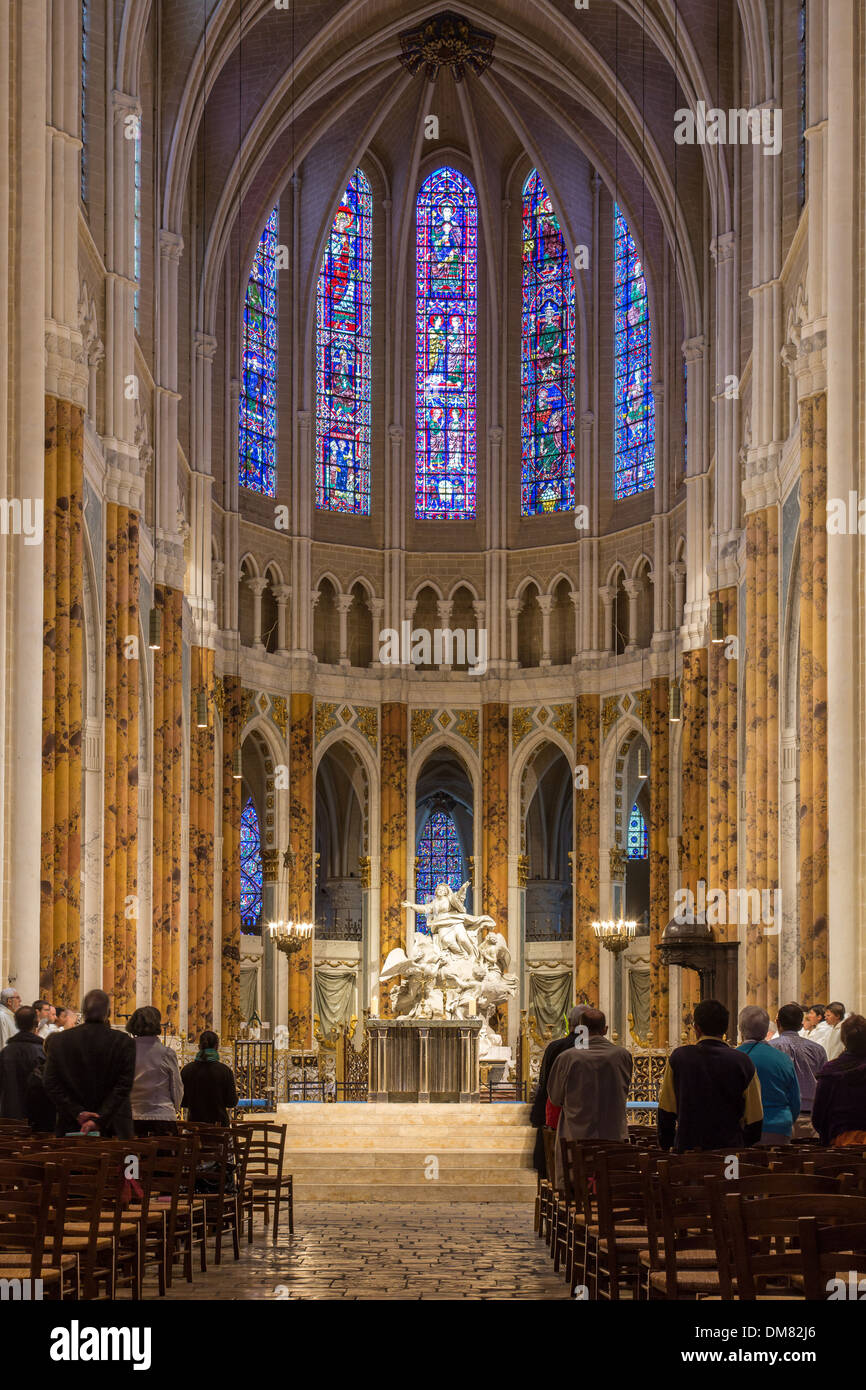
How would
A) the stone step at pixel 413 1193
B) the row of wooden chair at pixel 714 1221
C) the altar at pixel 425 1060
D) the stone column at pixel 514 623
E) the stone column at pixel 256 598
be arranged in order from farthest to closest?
the stone column at pixel 514 623
the stone column at pixel 256 598
the altar at pixel 425 1060
the stone step at pixel 413 1193
the row of wooden chair at pixel 714 1221

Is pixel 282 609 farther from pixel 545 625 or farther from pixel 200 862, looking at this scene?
pixel 200 862

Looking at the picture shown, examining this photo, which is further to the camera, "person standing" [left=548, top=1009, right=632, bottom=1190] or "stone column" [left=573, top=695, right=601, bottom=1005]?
"stone column" [left=573, top=695, right=601, bottom=1005]

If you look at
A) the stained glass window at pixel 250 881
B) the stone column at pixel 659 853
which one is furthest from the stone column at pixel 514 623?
the stained glass window at pixel 250 881

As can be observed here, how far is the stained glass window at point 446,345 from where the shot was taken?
3872 centimetres

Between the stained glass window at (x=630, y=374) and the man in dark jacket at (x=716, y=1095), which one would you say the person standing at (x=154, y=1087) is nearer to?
the man in dark jacket at (x=716, y=1095)

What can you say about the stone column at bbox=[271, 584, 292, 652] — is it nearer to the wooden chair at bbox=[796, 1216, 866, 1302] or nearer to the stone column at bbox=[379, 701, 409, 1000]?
the stone column at bbox=[379, 701, 409, 1000]

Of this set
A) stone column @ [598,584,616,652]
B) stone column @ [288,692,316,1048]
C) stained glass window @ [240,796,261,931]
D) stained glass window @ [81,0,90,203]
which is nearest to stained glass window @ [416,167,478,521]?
stone column @ [598,584,616,652]

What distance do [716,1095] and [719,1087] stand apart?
4cm

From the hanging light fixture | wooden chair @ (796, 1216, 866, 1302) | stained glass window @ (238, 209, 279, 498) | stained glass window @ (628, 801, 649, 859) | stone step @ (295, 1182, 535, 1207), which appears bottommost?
stone step @ (295, 1182, 535, 1207)

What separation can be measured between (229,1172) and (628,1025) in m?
21.7

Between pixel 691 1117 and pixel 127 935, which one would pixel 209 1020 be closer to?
pixel 127 935

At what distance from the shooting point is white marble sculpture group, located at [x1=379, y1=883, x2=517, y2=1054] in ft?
86.1

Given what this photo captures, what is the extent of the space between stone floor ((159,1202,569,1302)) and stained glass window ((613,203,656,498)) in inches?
855
